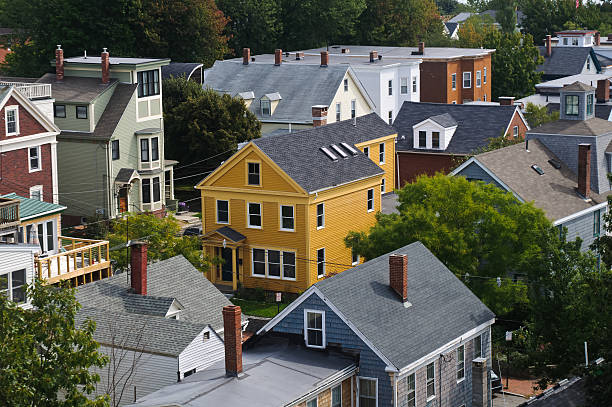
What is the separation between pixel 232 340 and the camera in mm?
36938

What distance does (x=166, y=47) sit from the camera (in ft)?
336

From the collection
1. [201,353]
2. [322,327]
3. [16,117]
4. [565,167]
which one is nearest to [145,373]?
[201,353]

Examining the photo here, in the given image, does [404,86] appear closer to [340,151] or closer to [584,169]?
[340,151]

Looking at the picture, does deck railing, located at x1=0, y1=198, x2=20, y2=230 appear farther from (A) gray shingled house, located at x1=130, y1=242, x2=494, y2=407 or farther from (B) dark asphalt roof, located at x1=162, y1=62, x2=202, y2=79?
(B) dark asphalt roof, located at x1=162, y1=62, x2=202, y2=79

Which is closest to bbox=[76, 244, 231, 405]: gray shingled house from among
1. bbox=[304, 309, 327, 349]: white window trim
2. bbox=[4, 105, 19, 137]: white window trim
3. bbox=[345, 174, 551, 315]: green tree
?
bbox=[304, 309, 327, 349]: white window trim

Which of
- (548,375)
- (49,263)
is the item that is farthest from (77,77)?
(548,375)

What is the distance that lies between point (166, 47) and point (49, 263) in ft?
176

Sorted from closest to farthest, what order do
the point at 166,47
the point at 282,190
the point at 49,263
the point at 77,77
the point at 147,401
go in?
the point at 147,401, the point at 49,263, the point at 282,190, the point at 77,77, the point at 166,47

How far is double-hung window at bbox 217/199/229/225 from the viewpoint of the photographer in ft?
204

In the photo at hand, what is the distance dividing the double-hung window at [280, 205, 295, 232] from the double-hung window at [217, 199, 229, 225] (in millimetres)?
3330

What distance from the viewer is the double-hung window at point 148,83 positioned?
73375mm

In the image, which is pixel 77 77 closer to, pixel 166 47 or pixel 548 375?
pixel 166 47

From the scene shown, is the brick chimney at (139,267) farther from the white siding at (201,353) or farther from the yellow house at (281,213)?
the yellow house at (281,213)

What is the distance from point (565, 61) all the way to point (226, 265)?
72.3 metres
